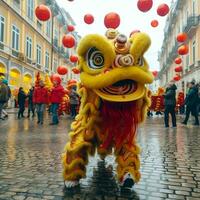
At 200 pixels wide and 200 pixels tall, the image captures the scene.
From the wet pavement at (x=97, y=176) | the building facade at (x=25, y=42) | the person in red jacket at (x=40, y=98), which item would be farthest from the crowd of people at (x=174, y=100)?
the building facade at (x=25, y=42)

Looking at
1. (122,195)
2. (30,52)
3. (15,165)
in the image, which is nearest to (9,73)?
(30,52)

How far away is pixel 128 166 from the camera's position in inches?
137

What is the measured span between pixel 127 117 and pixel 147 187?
82cm

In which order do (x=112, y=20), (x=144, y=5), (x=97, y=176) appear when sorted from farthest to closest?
(x=112, y=20), (x=144, y=5), (x=97, y=176)

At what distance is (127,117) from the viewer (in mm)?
3494

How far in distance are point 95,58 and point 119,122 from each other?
0.74 meters

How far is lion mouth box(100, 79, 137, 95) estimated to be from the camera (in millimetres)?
3342

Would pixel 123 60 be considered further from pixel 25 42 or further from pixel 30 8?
pixel 30 8

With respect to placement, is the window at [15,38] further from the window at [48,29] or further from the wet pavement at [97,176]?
the wet pavement at [97,176]

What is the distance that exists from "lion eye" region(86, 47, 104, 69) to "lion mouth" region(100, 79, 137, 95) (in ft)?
0.86

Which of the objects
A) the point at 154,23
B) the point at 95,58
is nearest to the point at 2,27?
the point at 154,23

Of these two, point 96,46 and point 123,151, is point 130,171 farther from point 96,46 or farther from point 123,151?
point 96,46

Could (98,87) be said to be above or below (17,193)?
above

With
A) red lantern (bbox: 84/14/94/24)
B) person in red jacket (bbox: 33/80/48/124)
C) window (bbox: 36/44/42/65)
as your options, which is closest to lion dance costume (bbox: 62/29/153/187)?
person in red jacket (bbox: 33/80/48/124)
